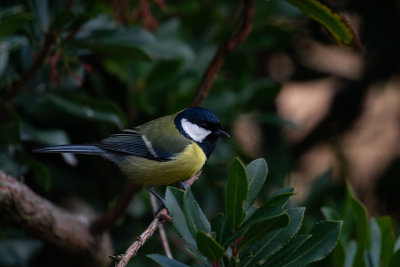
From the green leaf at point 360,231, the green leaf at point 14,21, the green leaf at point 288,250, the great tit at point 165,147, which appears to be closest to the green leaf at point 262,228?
the green leaf at point 288,250

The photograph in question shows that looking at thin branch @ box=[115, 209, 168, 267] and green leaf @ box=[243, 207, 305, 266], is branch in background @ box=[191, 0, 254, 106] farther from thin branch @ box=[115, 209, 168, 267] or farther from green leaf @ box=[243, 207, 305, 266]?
green leaf @ box=[243, 207, 305, 266]

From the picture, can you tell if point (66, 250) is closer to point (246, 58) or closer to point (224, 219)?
point (224, 219)

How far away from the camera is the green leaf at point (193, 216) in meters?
1.35

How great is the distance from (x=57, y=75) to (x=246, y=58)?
3.44 feet

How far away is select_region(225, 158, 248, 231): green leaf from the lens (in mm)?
1349

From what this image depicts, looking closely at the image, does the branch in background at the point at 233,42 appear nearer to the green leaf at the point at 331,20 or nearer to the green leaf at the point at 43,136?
the green leaf at the point at 331,20

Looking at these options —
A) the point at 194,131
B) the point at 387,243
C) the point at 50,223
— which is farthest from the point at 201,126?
the point at 387,243

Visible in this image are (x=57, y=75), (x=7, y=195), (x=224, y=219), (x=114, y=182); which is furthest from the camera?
(x=114, y=182)

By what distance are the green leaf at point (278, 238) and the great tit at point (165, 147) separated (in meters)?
0.99

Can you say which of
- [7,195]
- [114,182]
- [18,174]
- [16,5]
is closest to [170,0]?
[16,5]

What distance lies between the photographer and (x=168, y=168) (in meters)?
2.51

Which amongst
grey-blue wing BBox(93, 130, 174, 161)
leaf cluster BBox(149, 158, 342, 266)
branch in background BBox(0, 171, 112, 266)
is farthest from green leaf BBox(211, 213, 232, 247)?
grey-blue wing BBox(93, 130, 174, 161)

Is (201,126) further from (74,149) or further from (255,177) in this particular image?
A: (255,177)

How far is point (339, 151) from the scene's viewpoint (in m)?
3.58
